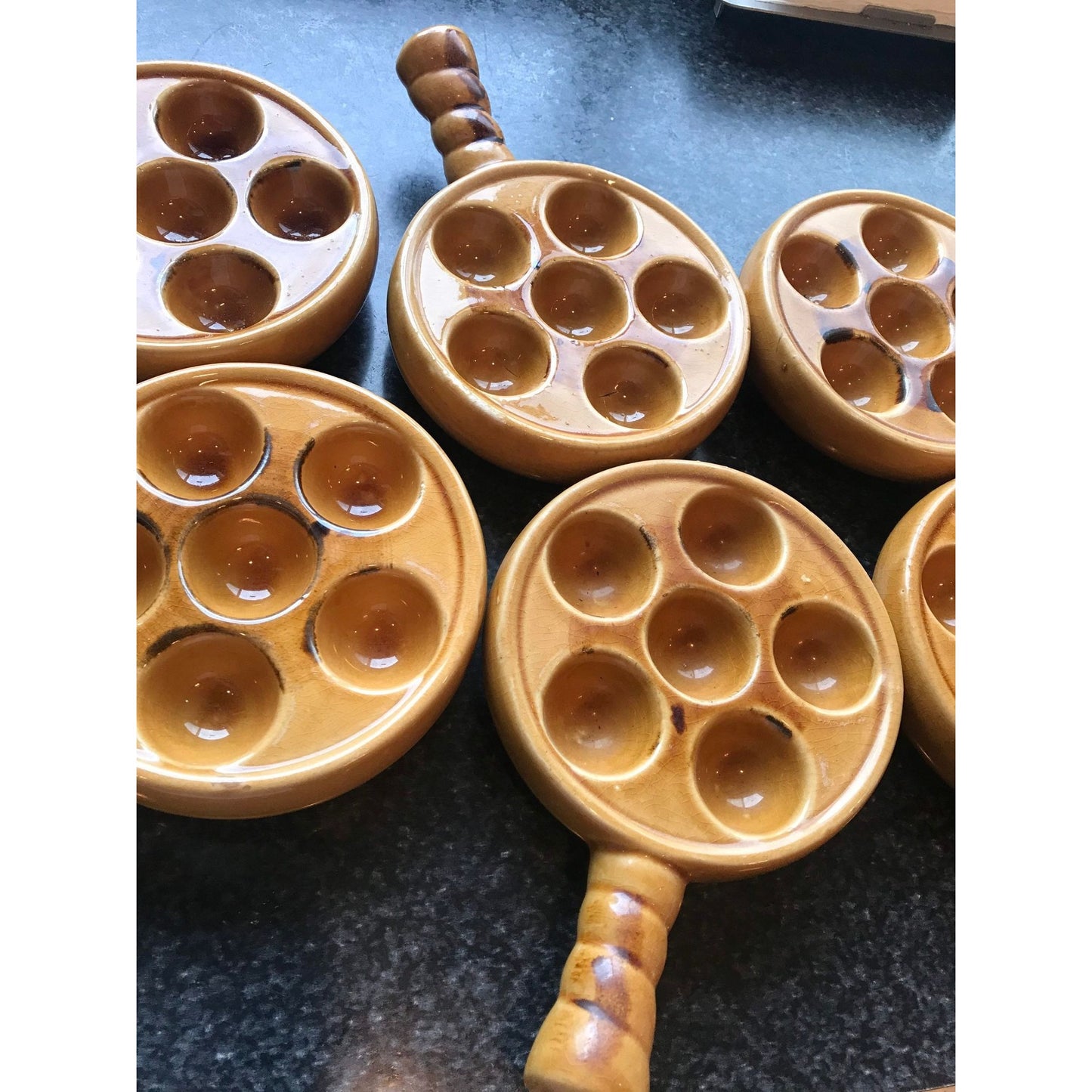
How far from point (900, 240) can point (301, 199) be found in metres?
0.66

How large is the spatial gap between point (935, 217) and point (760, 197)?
20 centimetres

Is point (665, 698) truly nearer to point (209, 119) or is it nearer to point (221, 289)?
point (221, 289)

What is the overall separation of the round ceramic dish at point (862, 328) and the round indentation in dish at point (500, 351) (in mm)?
225

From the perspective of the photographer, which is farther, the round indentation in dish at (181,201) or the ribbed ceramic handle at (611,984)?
the round indentation in dish at (181,201)

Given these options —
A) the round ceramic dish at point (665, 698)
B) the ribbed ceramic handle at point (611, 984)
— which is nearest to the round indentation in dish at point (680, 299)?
the round ceramic dish at point (665, 698)

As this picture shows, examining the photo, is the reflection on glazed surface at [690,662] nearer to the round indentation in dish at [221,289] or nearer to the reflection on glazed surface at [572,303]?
the reflection on glazed surface at [572,303]

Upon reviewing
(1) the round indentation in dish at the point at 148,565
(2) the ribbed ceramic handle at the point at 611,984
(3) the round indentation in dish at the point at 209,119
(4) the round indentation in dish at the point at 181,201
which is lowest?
(2) the ribbed ceramic handle at the point at 611,984

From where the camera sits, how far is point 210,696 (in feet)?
2.17

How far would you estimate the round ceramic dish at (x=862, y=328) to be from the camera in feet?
2.80

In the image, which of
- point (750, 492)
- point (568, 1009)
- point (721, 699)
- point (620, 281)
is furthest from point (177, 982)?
point (620, 281)

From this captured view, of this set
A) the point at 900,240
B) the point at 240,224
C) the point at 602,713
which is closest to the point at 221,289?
the point at 240,224

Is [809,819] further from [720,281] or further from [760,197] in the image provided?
[760,197]

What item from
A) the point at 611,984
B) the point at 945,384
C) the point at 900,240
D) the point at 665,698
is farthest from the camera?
the point at 900,240

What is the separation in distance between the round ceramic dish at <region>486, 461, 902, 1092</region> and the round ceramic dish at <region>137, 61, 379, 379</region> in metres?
0.28
